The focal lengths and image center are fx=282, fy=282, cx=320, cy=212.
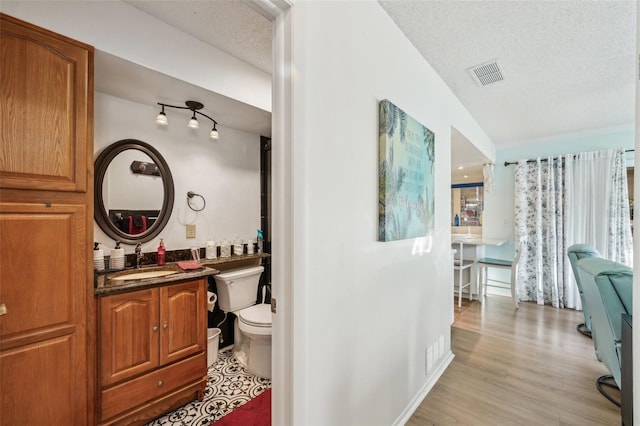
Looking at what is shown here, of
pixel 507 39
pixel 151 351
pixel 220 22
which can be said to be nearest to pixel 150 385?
pixel 151 351

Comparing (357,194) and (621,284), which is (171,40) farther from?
(621,284)

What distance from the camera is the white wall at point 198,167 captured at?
6.84 feet

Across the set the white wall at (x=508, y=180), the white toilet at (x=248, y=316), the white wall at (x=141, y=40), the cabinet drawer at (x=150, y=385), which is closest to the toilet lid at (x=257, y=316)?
the white toilet at (x=248, y=316)

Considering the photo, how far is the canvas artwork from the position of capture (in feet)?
4.92

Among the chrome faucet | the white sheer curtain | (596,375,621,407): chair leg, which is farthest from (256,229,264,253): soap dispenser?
the white sheer curtain

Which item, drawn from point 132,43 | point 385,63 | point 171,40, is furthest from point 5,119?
point 385,63

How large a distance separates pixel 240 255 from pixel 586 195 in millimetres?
4607

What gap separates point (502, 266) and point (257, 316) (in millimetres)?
3722

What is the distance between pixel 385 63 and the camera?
159 cm

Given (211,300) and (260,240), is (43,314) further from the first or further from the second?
(260,240)

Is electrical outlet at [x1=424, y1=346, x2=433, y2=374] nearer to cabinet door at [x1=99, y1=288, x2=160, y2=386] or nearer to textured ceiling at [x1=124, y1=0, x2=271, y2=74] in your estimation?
cabinet door at [x1=99, y1=288, x2=160, y2=386]

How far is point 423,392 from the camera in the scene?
199 cm

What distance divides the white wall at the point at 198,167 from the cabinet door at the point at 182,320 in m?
0.63

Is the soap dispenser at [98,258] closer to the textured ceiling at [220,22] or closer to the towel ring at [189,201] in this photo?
the towel ring at [189,201]
